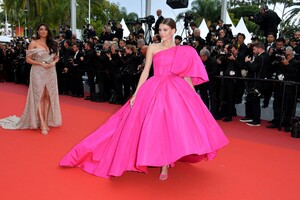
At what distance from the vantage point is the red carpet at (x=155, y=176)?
317 cm

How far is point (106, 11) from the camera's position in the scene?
4853 cm

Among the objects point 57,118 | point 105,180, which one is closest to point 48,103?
point 57,118

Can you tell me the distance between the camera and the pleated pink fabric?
9.96ft

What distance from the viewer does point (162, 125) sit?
124 inches

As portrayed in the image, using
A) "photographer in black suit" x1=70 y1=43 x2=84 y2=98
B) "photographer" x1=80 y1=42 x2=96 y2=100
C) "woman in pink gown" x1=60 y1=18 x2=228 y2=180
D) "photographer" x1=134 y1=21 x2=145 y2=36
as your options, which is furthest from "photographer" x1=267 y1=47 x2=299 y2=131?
"photographer" x1=134 y1=21 x2=145 y2=36

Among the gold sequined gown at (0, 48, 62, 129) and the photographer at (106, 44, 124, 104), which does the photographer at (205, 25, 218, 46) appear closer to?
the photographer at (106, 44, 124, 104)

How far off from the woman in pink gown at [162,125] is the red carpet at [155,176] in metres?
0.21

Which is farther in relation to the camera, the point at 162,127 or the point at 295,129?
the point at 295,129

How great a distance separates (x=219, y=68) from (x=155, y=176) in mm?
4414

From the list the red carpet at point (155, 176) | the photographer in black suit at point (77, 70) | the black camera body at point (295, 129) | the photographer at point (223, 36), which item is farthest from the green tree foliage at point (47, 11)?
the black camera body at point (295, 129)

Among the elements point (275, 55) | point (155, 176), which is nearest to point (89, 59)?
point (275, 55)

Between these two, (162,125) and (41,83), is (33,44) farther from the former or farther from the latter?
(162,125)

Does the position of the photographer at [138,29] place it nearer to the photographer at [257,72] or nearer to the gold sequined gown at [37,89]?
the photographer at [257,72]

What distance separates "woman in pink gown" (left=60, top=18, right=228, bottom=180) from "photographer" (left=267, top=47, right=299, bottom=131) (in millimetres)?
3284
